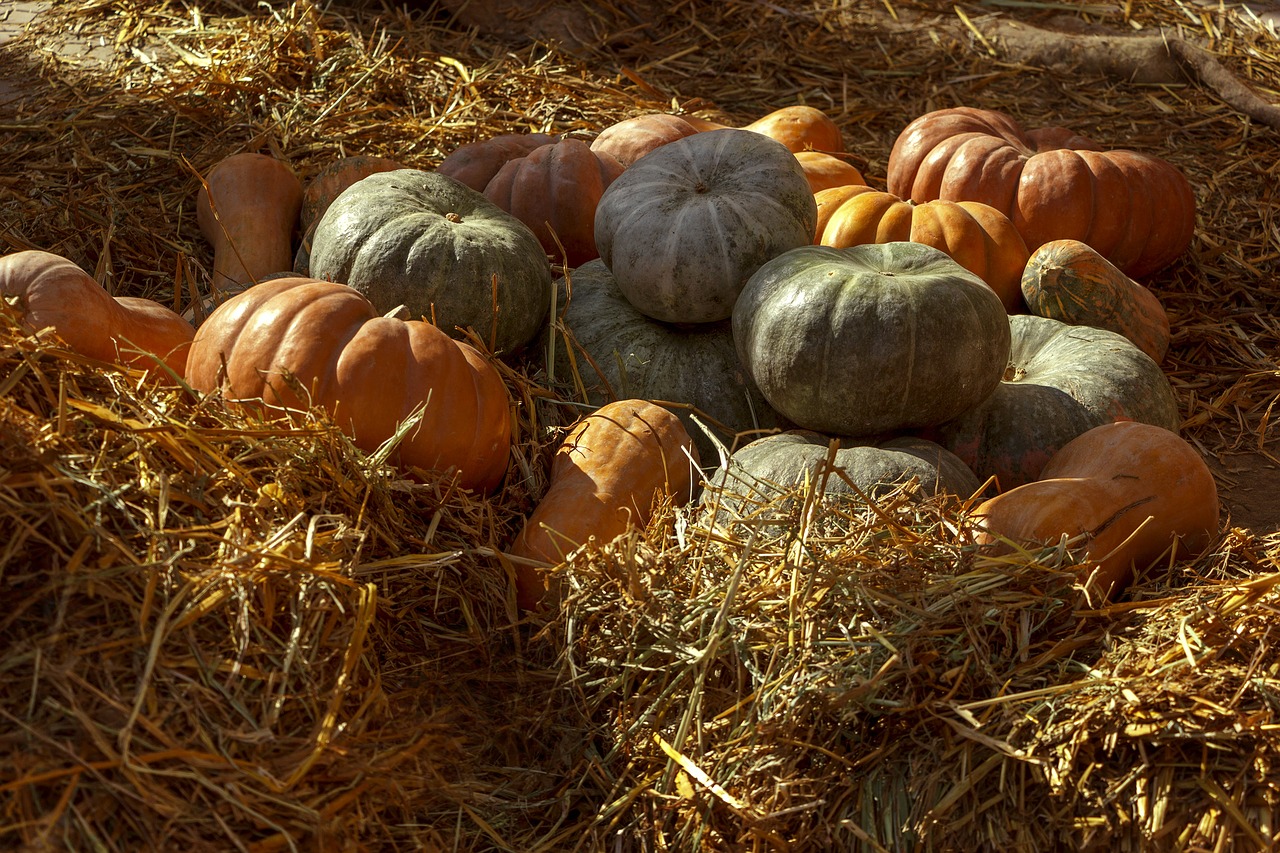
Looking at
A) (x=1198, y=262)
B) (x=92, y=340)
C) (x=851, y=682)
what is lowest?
(x=1198, y=262)

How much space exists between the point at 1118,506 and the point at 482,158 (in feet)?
9.35

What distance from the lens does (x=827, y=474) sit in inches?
107

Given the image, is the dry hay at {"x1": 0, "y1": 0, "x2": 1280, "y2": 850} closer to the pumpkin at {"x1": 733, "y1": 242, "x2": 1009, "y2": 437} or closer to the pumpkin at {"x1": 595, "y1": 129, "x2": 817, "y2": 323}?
the pumpkin at {"x1": 733, "y1": 242, "x2": 1009, "y2": 437}

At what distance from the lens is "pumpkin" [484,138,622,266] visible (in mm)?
4324

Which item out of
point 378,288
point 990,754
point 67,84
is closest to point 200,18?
point 67,84

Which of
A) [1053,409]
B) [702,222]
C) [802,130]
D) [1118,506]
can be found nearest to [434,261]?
[702,222]

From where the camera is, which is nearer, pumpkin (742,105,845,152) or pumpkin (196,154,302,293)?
pumpkin (196,154,302,293)

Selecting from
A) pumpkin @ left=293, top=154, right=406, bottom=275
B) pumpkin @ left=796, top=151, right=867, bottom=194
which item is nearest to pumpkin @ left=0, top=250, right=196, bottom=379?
pumpkin @ left=293, top=154, right=406, bottom=275

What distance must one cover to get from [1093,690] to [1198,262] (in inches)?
124

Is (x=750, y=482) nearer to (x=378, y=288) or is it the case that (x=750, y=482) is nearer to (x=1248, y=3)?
(x=378, y=288)

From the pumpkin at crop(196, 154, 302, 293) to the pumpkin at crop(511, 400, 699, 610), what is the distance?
1599 millimetres

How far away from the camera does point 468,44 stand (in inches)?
246

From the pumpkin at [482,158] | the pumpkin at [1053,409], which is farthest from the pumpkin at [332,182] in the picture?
the pumpkin at [1053,409]

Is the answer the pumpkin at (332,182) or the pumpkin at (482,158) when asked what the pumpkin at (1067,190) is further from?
the pumpkin at (332,182)
